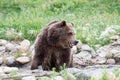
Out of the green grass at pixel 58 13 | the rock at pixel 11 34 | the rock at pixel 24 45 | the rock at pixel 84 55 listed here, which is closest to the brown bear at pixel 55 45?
the rock at pixel 84 55

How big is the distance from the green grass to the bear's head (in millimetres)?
3199

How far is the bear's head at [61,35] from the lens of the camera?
25.5 feet

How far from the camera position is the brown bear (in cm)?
779

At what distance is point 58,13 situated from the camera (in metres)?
15.7

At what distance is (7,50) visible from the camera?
9938 millimetres

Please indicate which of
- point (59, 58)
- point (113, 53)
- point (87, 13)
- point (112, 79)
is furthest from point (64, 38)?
point (87, 13)

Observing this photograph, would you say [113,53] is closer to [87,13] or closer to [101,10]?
[87,13]

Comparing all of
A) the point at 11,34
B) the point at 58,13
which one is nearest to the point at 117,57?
the point at 11,34

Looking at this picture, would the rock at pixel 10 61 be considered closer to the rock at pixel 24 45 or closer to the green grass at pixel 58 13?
the rock at pixel 24 45

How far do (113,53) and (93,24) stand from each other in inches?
118

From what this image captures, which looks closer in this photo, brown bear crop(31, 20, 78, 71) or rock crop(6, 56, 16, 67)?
brown bear crop(31, 20, 78, 71)

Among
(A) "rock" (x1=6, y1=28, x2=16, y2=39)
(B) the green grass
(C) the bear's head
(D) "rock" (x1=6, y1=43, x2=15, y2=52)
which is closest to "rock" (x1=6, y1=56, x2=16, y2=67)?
(D) "rock" (x1=6, y1=43, x2=15, y2=52)

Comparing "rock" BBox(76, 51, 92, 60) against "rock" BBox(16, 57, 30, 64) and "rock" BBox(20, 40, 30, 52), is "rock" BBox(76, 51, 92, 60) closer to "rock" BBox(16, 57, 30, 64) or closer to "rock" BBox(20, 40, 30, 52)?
"rock" BBox(16, 57, 30, 64)

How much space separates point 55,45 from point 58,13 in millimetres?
7929
